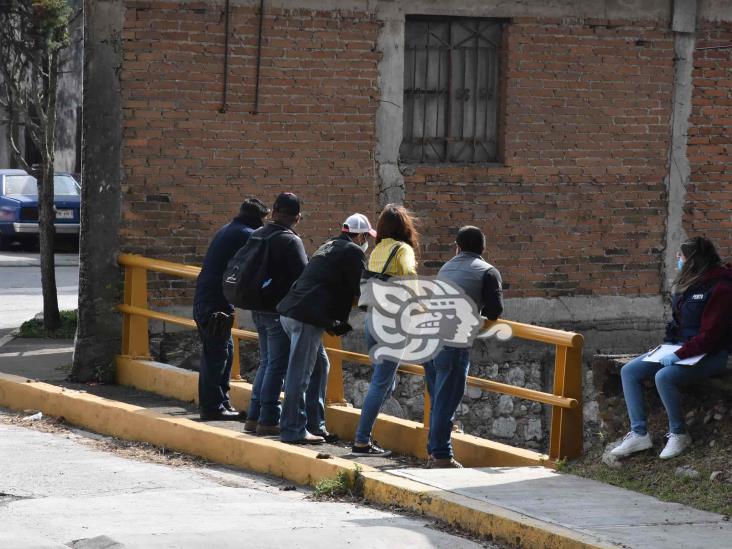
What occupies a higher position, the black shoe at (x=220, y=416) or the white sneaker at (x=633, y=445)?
the white sneaker at (x=633, y=445)

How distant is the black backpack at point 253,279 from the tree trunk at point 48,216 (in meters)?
5.95

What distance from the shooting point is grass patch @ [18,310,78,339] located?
16.0 meters

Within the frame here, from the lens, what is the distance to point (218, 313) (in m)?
11.1

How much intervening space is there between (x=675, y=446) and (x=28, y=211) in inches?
840

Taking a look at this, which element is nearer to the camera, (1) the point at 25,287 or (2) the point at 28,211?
(1) the point at 25,287

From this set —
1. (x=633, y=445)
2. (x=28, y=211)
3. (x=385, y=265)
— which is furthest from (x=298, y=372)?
(x=28, y=211)

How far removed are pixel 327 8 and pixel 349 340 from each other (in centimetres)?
309

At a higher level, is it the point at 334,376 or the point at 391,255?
the point at 391,255

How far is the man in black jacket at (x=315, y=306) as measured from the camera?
33.3ft

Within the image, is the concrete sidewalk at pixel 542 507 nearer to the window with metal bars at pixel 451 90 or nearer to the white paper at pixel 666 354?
the white paper at pixel 666 354

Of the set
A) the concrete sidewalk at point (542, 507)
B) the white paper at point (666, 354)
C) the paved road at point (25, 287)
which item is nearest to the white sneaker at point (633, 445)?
the concrete sidewalk at point (542, 507)

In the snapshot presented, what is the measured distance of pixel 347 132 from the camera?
45.2ft

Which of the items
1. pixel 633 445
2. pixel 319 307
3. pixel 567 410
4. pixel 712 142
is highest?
pixel 712 142

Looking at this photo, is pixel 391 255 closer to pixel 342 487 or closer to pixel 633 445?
pixel 342 487
